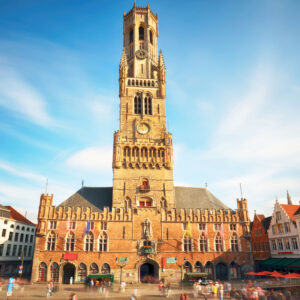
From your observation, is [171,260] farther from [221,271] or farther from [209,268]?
[221,271]

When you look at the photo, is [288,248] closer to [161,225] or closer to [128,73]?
[161,225]

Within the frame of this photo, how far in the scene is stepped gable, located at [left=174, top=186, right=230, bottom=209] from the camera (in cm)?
4891

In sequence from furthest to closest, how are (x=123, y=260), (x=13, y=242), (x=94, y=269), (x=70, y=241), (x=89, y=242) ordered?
(x=13, y=242) < (x=89, y=242) < (x=70, y=241) < (x=123, y=260) < (x=94, y=269)

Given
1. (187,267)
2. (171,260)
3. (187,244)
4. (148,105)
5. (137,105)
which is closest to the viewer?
(171,260)

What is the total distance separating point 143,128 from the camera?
5297 centimetres

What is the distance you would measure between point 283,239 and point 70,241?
35879 millimetres

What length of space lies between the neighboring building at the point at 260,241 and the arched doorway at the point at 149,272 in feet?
62.8

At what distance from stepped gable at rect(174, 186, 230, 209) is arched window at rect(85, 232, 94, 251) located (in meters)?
16.4

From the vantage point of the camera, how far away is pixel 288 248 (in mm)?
41688

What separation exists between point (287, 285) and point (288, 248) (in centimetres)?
1284

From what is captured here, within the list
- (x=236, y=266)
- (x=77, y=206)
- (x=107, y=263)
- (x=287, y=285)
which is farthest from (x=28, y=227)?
(x=287, y=285)

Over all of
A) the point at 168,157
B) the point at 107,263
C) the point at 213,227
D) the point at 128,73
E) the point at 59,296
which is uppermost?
the point at 128,73

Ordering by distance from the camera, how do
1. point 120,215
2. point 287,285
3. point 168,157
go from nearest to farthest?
point 287,285 < point 120,215 < point 168,157

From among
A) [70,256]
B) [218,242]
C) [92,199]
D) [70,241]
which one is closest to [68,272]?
[70,256]
